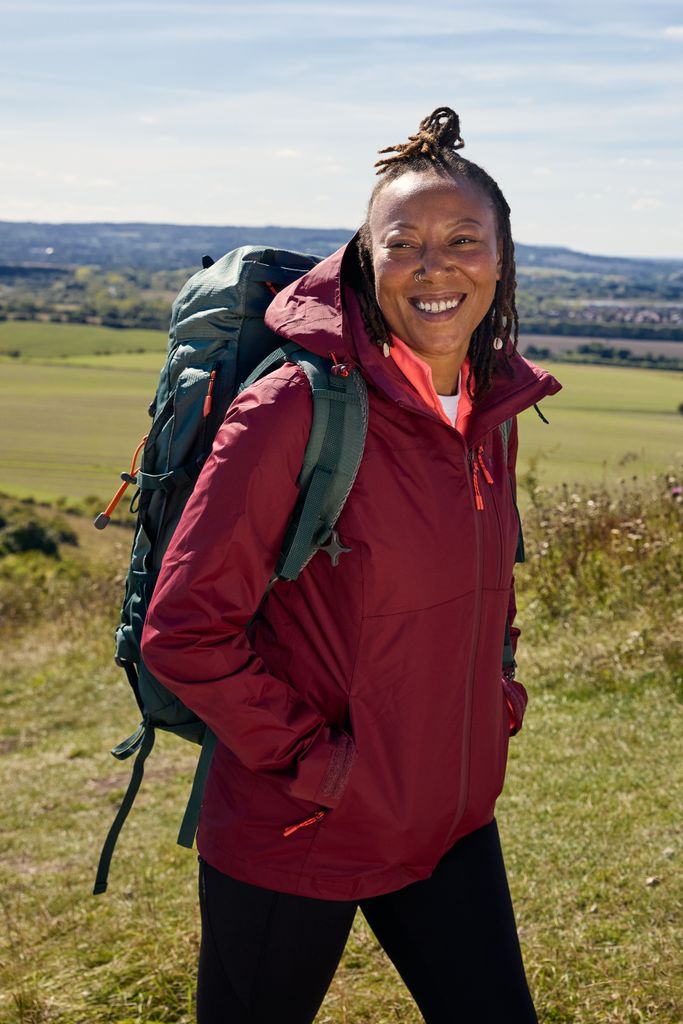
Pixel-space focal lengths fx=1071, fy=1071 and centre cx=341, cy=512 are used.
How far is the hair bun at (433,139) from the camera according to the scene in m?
2.15

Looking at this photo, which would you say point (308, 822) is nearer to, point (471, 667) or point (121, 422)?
point (471, 667)

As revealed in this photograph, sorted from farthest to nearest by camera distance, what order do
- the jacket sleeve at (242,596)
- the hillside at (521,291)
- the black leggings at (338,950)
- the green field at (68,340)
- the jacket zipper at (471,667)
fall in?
1. the green field at (68,340)
2. the hillside at (521,291)
3. the jacket zipper at (471,667)
4. the black leggings at (338,950)
5. the jacket sleeve at (242,596)

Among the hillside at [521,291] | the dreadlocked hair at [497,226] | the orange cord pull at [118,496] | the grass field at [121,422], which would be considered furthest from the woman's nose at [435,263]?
the hillside at [521,291]

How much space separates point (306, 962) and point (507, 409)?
1173 millimetres

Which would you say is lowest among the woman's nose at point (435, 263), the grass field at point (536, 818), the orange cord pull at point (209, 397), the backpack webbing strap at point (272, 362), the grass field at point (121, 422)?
the grass field at point (121, 422)

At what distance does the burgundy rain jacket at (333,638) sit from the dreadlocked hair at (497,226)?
0.06 metres

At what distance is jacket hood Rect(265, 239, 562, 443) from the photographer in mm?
2031

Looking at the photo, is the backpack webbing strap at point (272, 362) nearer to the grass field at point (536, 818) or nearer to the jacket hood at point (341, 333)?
the jacket hood at point (341, 333)

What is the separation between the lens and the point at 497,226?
228cm

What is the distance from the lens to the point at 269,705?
196 centimetres

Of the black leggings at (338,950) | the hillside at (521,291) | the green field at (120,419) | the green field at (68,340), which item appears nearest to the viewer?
the black leggings at (338,950)

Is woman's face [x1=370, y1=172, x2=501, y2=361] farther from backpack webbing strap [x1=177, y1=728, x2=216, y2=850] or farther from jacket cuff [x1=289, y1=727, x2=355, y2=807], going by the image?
backpack webbing strap [x1=177, y1=728, x2=216, y2=850]

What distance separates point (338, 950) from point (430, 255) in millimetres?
1382

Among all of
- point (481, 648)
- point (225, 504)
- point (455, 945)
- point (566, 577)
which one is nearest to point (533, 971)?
point (455, 945)
